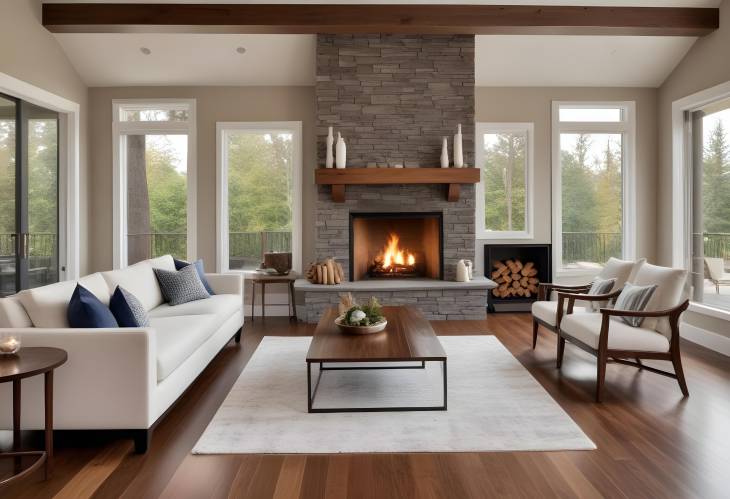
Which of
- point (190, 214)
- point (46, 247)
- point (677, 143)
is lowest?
point (46, 247)

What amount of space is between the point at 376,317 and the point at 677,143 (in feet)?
14.9

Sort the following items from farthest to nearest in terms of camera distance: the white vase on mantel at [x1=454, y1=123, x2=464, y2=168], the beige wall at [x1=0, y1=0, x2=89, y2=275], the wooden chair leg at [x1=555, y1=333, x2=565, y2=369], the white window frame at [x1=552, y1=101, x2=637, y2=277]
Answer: the white window frame at [x1=552, y1=101, x2=637, y2=277] < the white vase on mantel at [x1=454, y1=123, x2=464, y2=168] < the beige wall at [x1=0, y1=0, x2=89, y2=275] < the wooden chair leg at [x1=555, y1=333, x2=565, y2=369]

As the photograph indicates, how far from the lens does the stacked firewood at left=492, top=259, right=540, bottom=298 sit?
666cm

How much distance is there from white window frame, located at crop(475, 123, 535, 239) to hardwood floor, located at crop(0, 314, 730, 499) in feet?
11.7

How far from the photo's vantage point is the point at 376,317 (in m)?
3.66

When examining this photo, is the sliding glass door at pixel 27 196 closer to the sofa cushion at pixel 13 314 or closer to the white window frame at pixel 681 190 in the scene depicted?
the sofa cushion at pixel 13 314

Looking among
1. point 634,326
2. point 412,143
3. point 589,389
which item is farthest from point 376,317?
point 412,143

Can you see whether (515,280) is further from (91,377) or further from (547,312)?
(91,377)

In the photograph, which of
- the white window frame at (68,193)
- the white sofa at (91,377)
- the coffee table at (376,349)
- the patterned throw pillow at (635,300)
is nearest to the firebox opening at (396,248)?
the coffee table at (376,349)

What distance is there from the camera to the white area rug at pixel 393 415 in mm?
2641

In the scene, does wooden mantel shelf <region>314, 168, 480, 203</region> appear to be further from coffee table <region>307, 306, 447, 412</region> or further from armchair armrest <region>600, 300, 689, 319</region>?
armchair armrest <region>600, 300, 689, 319</region>

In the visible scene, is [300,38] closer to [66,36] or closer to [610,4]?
[66,36]

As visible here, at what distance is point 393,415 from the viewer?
3.04 metres

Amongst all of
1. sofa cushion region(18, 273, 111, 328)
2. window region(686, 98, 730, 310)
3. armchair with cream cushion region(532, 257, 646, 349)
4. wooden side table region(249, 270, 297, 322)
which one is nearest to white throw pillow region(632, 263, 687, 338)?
armchair with cream cushion region(532, 257, 646, 349)
